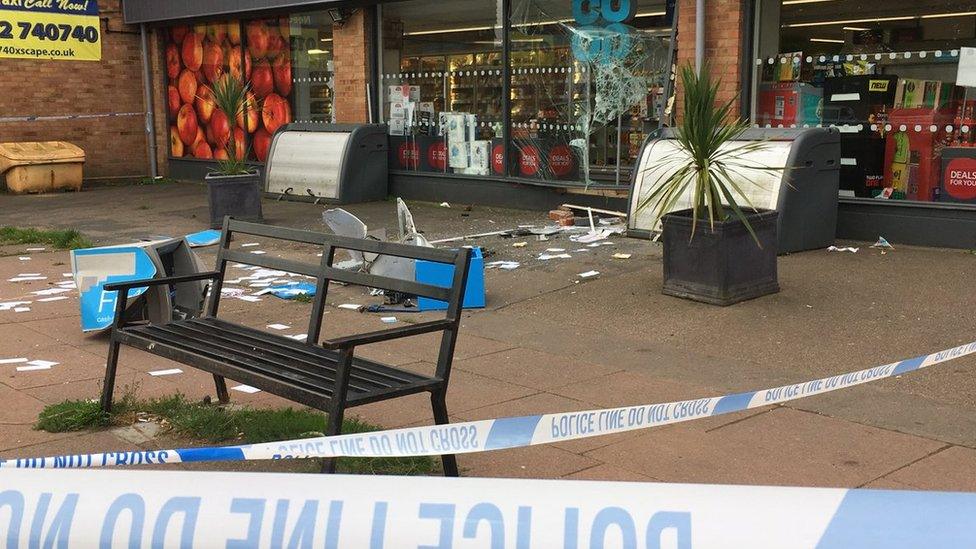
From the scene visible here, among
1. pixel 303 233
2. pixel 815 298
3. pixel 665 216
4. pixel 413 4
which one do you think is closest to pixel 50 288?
pixel 303 233

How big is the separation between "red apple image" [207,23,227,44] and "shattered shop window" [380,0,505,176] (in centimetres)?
428

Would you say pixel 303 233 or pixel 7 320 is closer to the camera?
pixel 303 233

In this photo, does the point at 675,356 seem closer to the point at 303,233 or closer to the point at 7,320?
the point at 303,233

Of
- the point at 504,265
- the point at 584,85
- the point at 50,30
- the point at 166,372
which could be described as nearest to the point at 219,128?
the point at 50,30

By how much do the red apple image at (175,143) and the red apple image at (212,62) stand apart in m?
1.52

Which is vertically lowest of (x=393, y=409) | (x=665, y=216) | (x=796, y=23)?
(x=393, y=409)

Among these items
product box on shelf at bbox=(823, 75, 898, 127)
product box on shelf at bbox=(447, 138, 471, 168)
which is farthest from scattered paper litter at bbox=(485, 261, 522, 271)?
product box on shelf at bbox=(447, 138, 471, 168)

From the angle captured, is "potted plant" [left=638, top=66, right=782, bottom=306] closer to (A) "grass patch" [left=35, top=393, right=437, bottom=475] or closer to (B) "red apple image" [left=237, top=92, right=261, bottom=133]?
(A) "grass patch" [left=35, top=393, right=437, bottom=475]

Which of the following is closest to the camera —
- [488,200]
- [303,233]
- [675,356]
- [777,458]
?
[777,458]

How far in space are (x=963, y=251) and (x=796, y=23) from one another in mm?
2923

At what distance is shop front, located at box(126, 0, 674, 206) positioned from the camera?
1242 cm

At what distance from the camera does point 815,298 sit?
7797 millimetres

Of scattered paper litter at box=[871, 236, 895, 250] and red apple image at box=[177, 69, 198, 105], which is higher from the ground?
red apple image at box=[177, 69, 198, 105]

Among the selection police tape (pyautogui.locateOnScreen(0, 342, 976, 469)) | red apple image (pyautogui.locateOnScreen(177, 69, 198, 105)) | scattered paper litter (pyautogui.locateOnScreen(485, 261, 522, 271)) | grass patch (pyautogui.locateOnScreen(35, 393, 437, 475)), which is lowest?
grass patch (pyautogui.locateOnScreen(35, 393, 437, 475))
